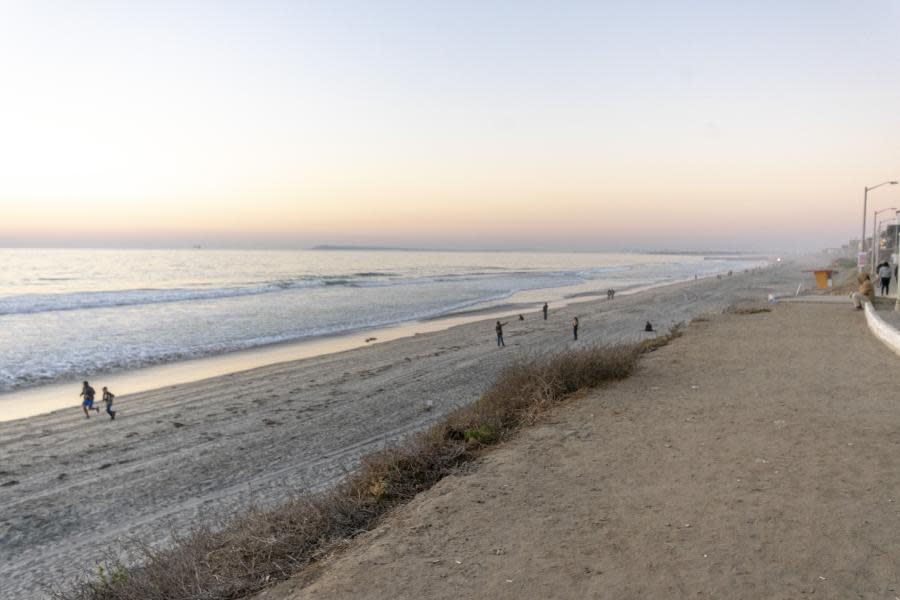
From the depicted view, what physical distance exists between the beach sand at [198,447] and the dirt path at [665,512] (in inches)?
119

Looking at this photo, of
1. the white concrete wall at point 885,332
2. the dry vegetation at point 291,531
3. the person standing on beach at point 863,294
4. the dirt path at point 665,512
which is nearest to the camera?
the dirt path at point 665,512

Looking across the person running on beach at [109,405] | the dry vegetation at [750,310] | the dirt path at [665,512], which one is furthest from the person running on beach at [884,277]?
the person running on beach at [109,405]

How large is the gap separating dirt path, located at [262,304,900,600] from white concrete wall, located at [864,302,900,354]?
4.19 m

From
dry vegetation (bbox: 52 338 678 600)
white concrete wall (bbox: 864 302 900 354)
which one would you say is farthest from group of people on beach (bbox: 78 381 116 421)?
white concrete wall (bbox: 864 302 900 354)

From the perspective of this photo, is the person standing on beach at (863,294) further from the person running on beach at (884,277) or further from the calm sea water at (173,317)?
the calm sea water at (173,317)

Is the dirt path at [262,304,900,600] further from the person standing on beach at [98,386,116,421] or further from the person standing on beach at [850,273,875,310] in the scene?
the person standing on beach at [850,273,875,310]

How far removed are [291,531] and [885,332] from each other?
14454 millimetres

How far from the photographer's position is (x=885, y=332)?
13.7 metres

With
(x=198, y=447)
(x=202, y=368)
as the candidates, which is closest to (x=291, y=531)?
(x=198, y=447)

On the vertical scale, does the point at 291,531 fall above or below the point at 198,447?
above

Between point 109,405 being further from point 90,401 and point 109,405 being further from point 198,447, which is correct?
point 198,447

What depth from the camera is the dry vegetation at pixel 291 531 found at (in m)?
4.52

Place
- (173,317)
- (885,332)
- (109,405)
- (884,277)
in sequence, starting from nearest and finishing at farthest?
(109,405) < (885,332) < (884,277) < (173,317)

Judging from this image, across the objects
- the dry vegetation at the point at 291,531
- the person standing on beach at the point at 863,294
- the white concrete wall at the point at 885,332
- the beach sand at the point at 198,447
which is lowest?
the beach sand at the point at 198,447
